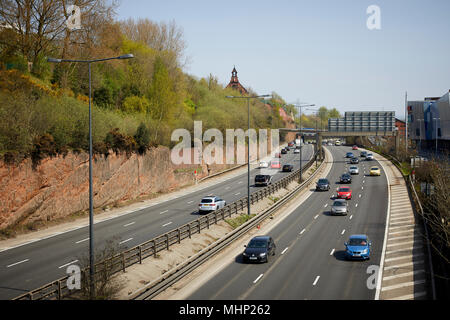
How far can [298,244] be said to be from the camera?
31.7 metres

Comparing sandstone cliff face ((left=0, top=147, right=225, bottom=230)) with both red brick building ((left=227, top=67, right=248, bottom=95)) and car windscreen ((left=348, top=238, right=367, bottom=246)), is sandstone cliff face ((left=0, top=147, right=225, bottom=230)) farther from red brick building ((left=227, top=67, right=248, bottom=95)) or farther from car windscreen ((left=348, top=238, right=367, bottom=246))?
red brick building ((left=227, top=67, right=248, bottom=95))

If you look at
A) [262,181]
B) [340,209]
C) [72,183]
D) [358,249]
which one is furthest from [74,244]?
[262,181]

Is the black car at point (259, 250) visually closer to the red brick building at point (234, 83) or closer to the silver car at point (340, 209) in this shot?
the silver car at point (340, 209)

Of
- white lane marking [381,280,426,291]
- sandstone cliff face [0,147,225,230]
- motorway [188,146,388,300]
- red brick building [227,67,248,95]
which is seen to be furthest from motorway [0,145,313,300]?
red brick building [227,67,248,95]

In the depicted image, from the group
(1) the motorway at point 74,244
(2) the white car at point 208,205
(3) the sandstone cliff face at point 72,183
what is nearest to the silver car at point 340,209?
(2) the white car at point 208,205

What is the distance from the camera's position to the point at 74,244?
29.6m

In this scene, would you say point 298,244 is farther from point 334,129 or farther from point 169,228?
point 334,129

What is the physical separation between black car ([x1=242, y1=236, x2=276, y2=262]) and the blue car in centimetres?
480

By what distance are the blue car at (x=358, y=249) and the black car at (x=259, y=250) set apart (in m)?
4.80

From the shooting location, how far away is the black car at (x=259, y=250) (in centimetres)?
2667

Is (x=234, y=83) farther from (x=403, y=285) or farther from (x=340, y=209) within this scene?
(x=403, y=285)

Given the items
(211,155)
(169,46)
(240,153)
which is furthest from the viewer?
(169,46)

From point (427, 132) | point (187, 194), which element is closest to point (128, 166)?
point (187, 194)

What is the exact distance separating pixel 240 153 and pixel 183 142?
21.6 metres
